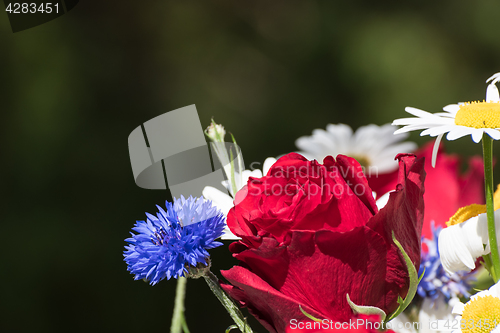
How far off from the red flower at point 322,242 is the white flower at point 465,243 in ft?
0.05

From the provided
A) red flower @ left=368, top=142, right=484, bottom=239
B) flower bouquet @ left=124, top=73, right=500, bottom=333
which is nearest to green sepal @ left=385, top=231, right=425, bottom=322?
flower bouquet @ left=124, top=73, right=500, bottom=333

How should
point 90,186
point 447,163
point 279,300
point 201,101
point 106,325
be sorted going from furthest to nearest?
point 201,101 → point 90,186 → point 106,325 → point 447,163 → point 279,300

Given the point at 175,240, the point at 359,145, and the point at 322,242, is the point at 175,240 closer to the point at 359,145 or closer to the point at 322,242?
the point at 322,242

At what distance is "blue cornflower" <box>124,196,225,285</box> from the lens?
0.19 metres

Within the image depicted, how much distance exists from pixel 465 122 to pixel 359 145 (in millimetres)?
335

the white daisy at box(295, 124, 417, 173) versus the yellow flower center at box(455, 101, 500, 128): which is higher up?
the yellow flower center at box(455, 101, 500, 128)

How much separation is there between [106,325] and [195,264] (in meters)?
0.64

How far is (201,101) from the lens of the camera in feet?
3.34

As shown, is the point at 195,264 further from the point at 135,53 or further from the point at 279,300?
the point at 135,53

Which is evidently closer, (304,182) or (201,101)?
(304,182)

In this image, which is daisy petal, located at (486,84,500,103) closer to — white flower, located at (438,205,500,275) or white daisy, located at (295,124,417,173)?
white flower, located at (438,205,500,275)

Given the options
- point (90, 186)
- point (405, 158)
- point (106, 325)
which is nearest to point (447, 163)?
point (405, 158)

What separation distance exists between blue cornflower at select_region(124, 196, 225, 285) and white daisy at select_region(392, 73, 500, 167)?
0.08 m

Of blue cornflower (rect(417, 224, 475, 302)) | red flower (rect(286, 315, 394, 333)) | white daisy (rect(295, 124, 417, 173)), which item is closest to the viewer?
red flower (rect(286, 315, 394, 333))
